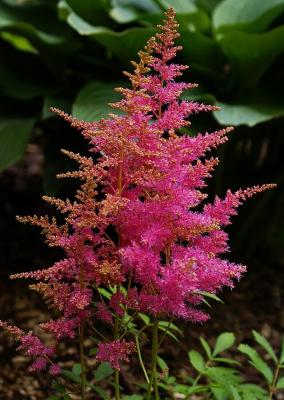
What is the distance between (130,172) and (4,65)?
1.89 m

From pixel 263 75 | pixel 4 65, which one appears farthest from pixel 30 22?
pixel 263 75

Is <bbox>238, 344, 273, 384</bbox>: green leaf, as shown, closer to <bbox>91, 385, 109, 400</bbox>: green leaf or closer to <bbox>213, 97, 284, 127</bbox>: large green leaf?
<bbox>91, 385, 109, 400</bbox>: green leaf

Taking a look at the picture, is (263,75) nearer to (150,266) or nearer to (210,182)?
(210,182)

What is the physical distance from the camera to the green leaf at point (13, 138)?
96.7 inches

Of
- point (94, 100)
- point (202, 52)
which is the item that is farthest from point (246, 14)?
point (94, 100)

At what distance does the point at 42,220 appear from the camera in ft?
3.64

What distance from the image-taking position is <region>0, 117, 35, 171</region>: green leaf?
2457 mm

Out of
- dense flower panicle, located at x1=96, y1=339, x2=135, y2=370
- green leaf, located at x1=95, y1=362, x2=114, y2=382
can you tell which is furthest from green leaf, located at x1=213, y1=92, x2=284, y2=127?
dense flower panicle, located at x1=96, y1=339, x2=135, y2=370

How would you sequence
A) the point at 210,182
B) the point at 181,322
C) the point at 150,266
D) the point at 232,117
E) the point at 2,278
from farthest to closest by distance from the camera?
the point at 210,182, the point at 2,278, the point at 181,322, the point at 232,117, the point at 150,266

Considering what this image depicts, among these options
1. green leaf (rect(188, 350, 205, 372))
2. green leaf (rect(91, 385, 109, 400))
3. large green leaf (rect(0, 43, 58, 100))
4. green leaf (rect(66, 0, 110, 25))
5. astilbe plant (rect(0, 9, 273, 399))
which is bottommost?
green leaf (rect(91, 385, 109, 400))

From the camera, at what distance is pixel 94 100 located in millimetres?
2299

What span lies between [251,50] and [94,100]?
22.1 inches

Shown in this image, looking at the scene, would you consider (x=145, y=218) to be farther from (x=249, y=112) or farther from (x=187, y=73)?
(x=187, y=73)

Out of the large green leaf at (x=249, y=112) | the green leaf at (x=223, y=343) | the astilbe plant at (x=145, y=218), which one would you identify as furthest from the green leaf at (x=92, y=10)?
the astilbe plant at (x=145, y=218)
